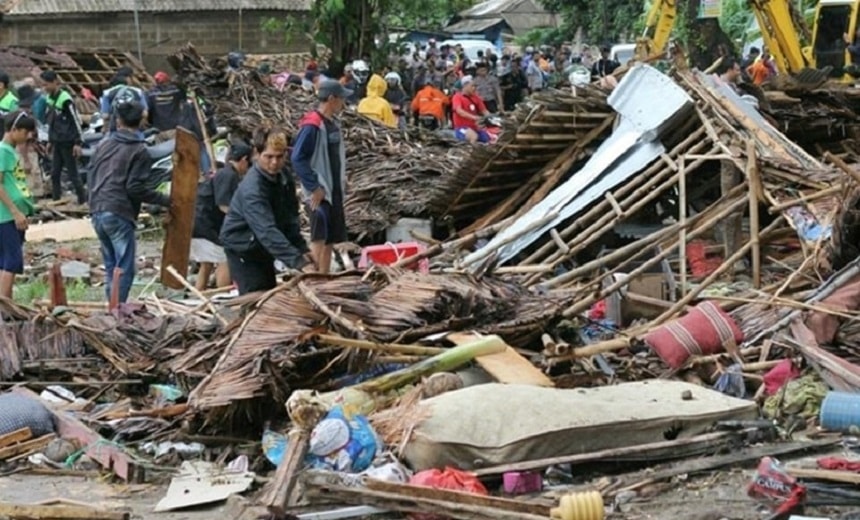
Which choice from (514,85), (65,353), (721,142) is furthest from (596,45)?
(65,353)

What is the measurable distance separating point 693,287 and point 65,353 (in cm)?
447

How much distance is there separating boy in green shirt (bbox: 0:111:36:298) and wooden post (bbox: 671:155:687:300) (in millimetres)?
5045

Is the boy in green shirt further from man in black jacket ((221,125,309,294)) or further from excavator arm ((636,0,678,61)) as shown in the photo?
excavator arm ((636,0,678,61))

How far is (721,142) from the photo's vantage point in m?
12.1

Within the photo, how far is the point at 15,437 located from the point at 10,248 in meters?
3.76

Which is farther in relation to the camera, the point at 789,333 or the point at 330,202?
the point at 330,202

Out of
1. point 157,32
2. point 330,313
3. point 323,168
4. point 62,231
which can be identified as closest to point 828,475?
point 330,313

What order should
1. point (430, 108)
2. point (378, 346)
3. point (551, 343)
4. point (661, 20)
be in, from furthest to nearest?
point (430, 108), point (661, 20), point (551, 343), point (378, 346)

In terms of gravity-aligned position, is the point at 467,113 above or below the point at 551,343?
below

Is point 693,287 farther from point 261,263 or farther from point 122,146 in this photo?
point 122,146

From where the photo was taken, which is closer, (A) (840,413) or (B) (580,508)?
(B) (580,508)

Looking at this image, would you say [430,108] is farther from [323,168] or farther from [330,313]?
[330,313]

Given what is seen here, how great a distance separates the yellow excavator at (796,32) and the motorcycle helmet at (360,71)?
5.94 m

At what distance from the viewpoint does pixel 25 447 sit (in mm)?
8203
